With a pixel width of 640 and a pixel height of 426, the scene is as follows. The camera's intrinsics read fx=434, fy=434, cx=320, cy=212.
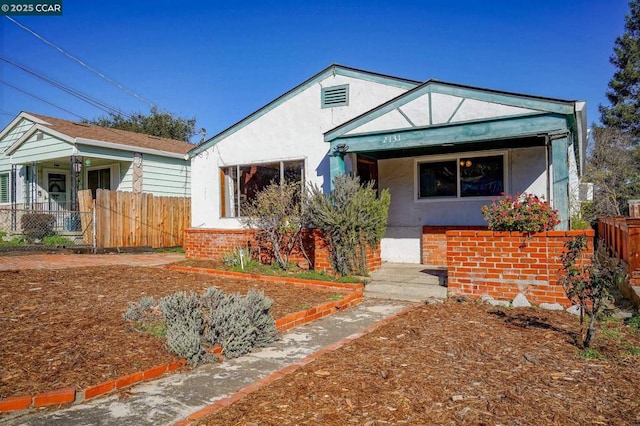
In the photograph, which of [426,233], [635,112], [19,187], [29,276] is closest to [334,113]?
[426,233]

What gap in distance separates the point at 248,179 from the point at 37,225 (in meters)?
8.50

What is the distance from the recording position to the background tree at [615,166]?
2191 cm

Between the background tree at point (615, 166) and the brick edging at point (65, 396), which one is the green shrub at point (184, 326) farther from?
the background tree at point (615, 166)

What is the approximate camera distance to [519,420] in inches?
106

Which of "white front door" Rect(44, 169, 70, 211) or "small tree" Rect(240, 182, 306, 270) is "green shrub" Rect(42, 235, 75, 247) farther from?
"small tree" Rect(240, 182, 306, 270)

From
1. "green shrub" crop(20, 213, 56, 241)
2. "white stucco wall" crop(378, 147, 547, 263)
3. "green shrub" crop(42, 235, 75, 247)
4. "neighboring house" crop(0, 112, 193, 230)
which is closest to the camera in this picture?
"white stucco wall" crop(378, 147, 547, 263)

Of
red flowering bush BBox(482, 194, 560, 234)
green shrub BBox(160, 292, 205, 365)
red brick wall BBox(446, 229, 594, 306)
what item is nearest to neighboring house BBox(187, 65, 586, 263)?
red flowering bush BBox(482, 194, 560, 234)

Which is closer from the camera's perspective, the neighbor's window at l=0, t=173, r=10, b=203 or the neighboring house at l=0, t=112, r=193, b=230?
the neighboring house at l=0, t=112, r=193, b=230

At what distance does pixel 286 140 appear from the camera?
35.9 ft

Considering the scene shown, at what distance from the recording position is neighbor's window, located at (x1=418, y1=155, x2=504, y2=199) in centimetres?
916

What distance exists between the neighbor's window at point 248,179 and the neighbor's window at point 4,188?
1324 cm

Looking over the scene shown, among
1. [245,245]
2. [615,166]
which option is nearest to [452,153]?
[245,245]

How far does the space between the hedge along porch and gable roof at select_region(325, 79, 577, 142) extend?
0.05ft

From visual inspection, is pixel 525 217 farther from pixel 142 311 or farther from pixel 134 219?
pixel 134 219
